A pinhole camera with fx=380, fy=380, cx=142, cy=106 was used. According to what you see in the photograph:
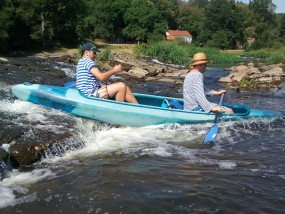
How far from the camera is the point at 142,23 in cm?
5800

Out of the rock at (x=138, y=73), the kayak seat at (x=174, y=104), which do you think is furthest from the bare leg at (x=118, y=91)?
the rock at (x=138, y=73)

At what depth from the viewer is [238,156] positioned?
246 inches

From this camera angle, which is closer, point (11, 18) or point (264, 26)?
point (11, 18)

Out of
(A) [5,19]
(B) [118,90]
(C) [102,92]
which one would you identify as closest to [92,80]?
(C) [102,92]

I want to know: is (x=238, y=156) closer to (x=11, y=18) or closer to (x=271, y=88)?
(x=271, y=88)

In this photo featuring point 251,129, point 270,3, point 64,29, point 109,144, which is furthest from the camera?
point 270,3

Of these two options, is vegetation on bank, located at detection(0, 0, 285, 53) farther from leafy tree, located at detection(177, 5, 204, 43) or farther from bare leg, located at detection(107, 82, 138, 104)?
bare leg, located at detection(107, 82, 138, 104)

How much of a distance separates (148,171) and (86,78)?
9.88ft

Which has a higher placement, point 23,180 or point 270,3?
point 270,3

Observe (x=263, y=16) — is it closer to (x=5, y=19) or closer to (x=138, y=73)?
(x=5, y=19)

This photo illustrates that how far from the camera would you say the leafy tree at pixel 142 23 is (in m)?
58.2

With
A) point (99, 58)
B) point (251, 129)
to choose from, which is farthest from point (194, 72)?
point (99, 58)

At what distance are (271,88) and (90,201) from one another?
14179mm

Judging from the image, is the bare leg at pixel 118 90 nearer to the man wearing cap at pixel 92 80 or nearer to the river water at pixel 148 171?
the man wearing cap at pixel 92 80
